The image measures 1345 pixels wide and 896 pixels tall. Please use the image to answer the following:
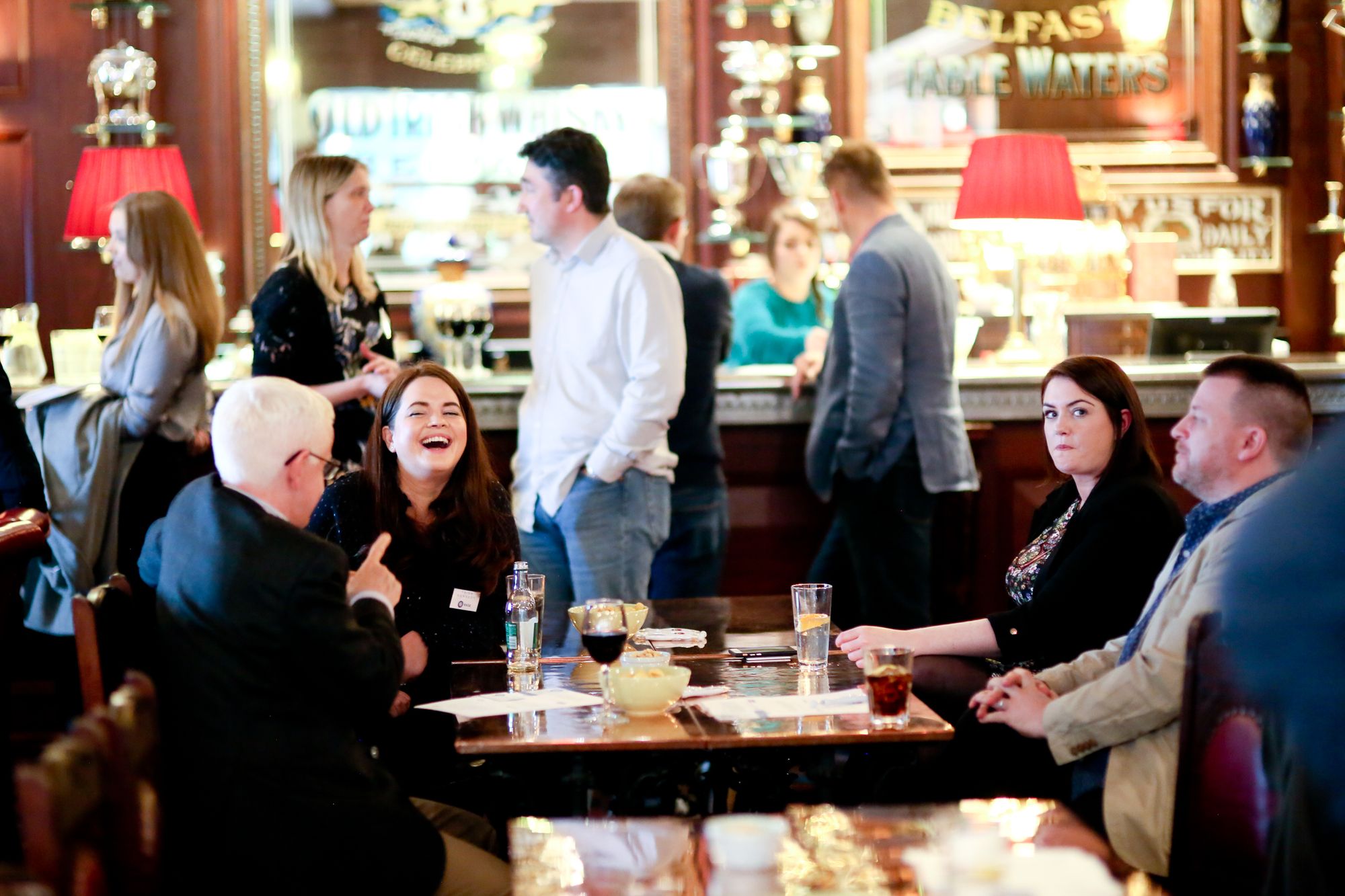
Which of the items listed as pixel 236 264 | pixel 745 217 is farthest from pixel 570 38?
pixel 236 264

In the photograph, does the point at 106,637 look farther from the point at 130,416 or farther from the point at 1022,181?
the point at 1022,181

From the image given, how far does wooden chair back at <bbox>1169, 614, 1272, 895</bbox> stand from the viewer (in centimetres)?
183

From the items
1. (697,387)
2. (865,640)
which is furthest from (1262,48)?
(865,640)

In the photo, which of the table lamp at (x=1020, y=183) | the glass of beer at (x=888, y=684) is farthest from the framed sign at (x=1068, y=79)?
the glass of beer at (x=888, y=684)

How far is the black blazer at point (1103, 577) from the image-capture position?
2795 millimetres

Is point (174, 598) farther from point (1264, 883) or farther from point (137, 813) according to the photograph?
point (1264, 883)

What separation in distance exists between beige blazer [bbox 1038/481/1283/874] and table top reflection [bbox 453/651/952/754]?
0.86 ft

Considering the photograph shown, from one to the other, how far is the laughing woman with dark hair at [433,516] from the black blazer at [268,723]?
31.9 inches

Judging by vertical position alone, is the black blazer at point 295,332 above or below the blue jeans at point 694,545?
above

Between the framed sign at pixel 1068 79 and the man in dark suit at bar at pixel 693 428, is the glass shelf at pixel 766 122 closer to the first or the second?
the framed sign at pixel 1068 79

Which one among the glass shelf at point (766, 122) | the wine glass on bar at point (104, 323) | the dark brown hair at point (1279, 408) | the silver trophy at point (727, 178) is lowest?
the dark brown hair at point (1279, 408)

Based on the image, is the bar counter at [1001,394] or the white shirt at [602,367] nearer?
the white shirt at [602,367]

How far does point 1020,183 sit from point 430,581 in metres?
2.73

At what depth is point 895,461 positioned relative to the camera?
14.1ft
